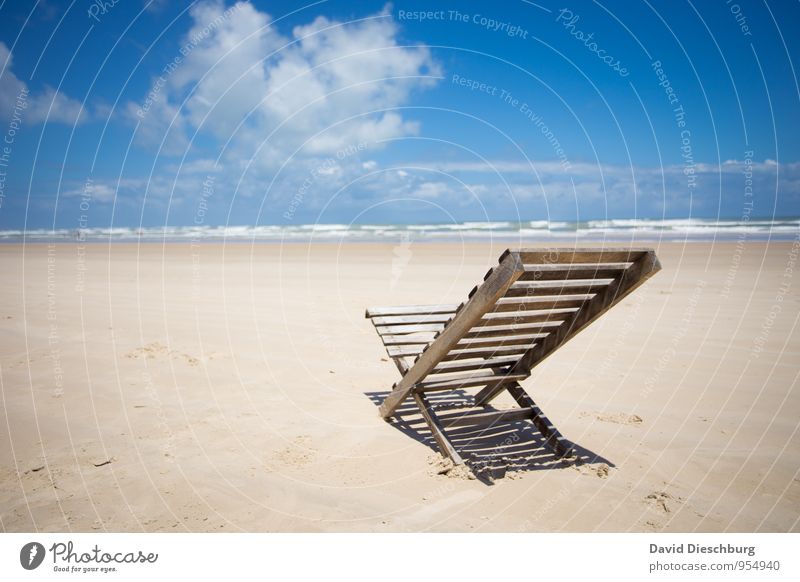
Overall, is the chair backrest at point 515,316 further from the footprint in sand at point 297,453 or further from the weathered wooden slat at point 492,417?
the footprint in sand at point 297,453

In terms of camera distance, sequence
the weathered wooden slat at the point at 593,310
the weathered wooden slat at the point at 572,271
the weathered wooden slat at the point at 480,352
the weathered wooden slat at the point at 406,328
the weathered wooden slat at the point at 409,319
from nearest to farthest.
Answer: the weathered wooden slat at the point at 572,271 < the weathered wooden slat at the point at 593,310 < the weathered wooden slat at the point at 480,352 < the weathered wooden slat at the point at 406,328 < the weathered wooden slat at the point at 409,319

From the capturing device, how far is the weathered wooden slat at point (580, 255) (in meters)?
2.90

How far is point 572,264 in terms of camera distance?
123 inches

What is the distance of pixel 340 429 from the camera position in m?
4.35

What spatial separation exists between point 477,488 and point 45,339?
6454 millimetres

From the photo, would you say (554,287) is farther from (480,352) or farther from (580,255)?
(480,352)

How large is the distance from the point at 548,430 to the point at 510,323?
3.21ft

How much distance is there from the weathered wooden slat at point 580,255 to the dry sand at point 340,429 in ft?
5.16

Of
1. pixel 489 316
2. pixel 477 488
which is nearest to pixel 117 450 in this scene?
pixel 477 488

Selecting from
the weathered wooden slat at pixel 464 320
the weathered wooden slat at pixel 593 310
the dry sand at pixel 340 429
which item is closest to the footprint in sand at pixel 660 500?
the dry sand at pixel 340 429

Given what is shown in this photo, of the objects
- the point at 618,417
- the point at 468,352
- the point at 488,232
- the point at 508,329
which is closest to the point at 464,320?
the point at 508,329

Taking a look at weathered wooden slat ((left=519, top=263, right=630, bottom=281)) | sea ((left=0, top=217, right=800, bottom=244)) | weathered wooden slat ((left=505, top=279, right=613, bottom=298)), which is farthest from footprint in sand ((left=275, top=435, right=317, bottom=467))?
sea ((left=0, top=217, right=800, bottom=244))

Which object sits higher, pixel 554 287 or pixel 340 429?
pixel 340 429

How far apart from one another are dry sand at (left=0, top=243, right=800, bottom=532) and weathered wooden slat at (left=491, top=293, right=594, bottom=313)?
121 centimetres
